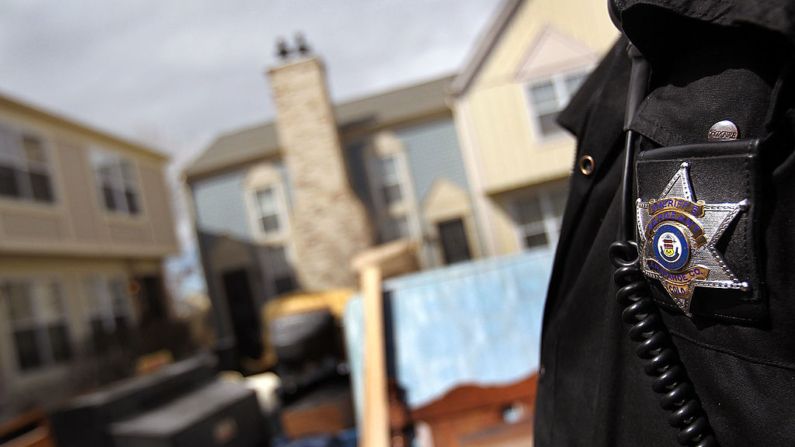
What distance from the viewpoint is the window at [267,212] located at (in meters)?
16.8

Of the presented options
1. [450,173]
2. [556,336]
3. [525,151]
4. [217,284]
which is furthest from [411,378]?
[217,284]

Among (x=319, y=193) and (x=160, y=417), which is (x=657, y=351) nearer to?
(x=160, y=417)

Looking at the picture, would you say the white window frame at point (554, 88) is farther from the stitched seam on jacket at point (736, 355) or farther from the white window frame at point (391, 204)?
the stitched seam on jacket at point (736, 355)

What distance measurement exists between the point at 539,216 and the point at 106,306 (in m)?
11.5

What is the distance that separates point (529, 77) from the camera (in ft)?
45.3

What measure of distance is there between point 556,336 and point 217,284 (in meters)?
16.8

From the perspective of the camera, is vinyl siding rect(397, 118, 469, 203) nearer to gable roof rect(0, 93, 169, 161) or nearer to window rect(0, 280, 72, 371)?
gable roof rect(0, 93, 169, 161)

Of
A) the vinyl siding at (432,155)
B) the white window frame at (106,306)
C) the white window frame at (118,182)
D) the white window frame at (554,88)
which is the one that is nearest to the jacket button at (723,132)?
the white window frame at (554,88)

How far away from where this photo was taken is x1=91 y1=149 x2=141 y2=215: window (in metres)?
14.3

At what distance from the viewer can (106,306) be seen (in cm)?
1415

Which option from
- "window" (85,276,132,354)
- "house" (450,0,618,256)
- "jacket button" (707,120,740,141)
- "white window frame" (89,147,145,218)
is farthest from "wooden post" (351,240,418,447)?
"white window frame" (89,147,145,218)

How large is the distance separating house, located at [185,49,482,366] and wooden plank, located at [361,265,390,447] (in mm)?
10183

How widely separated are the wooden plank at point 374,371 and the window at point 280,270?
13.4 m

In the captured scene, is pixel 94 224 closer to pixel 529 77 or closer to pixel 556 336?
pixel 529 77
